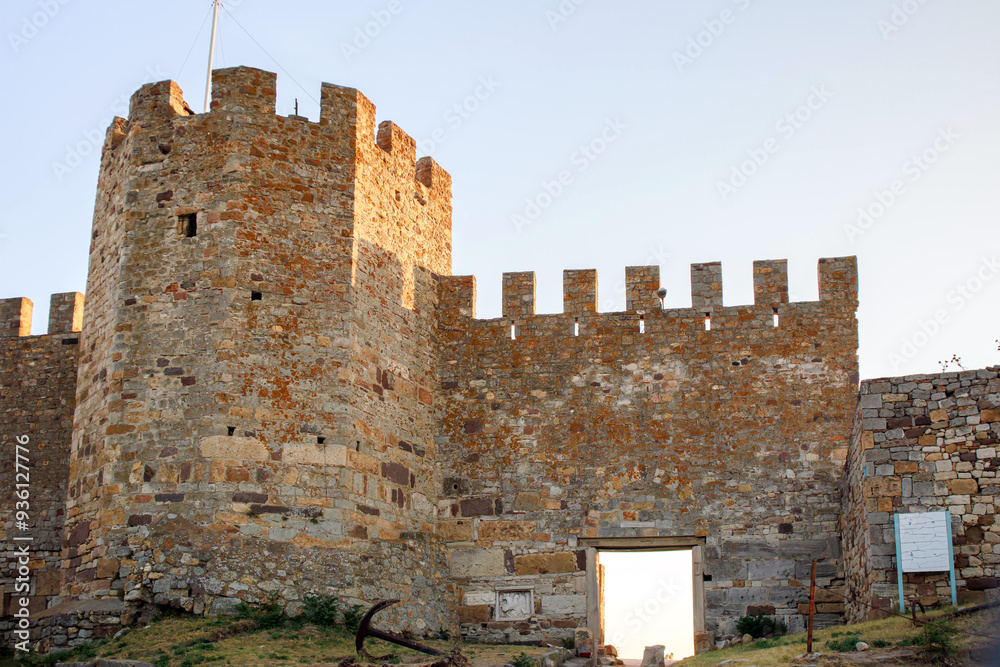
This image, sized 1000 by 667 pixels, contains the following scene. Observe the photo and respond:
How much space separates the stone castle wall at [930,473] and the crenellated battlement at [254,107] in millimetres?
7092

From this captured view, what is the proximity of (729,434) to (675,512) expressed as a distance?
126cm

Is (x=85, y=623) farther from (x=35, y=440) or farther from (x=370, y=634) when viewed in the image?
(x=35, y=440)

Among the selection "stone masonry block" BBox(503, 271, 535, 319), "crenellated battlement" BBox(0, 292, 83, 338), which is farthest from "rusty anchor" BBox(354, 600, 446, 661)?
"crenellated battlement" BBox(0, 292, 83, 338)

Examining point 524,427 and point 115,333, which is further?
point 524,427

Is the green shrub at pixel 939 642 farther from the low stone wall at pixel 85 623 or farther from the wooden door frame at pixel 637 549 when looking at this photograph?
the low stone wall at pixel 85 623

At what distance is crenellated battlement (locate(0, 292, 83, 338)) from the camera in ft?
55.9

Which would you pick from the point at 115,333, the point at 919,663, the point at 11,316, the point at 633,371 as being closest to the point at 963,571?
the point at 919,663

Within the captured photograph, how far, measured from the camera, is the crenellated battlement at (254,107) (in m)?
14.5

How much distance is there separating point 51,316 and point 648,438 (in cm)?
890

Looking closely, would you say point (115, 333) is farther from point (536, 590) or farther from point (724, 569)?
point (724, 569)

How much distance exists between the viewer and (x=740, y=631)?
47.5 feet

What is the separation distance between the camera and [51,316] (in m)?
17.1

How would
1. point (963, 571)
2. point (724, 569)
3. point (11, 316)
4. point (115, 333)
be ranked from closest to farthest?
point (963, 571) → point (115, 333) → point (724, 569) → point (11, 316)

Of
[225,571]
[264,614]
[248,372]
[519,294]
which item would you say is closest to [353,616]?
[264,614]
